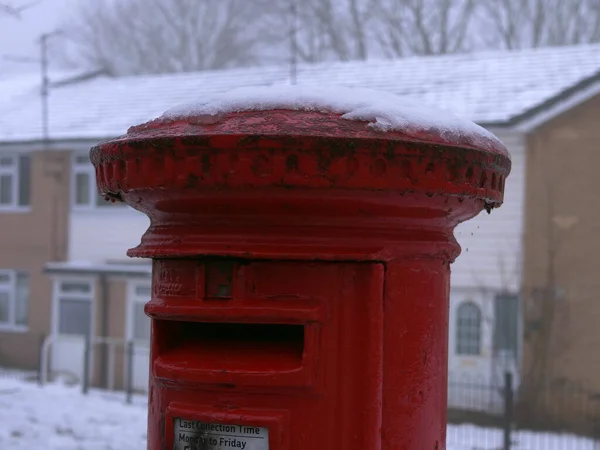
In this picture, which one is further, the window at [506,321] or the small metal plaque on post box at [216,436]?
the window at [506,321]

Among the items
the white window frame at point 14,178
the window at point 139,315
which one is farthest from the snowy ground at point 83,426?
the white window frame at point 14,178

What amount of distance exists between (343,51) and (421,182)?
29855mm

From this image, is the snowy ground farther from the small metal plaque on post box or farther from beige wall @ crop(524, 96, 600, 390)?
the small metal plaque on post box

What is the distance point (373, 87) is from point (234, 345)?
14448 mm

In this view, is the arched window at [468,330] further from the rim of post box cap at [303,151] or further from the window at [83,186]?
the rim of post box cap at [303,151]

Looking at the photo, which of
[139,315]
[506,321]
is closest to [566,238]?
[506,321]

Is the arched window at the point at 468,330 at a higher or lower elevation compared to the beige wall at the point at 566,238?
lower

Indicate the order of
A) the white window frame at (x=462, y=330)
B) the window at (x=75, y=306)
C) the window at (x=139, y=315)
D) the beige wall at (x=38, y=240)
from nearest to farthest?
the white window frame at (x=462, y=330) < the window at (x=139, y=315) < the window at (x=75, y=306) < the beige wall at (x=38, y=240)

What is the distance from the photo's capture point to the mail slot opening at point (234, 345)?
1730 mm

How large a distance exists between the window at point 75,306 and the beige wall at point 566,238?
9103 millimetres

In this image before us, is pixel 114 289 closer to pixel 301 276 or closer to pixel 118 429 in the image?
pixel 118 429

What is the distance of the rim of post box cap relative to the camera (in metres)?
1.59

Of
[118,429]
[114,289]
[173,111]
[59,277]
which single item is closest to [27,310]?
[59,277]

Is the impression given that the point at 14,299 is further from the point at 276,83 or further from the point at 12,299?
the point at 276,83
